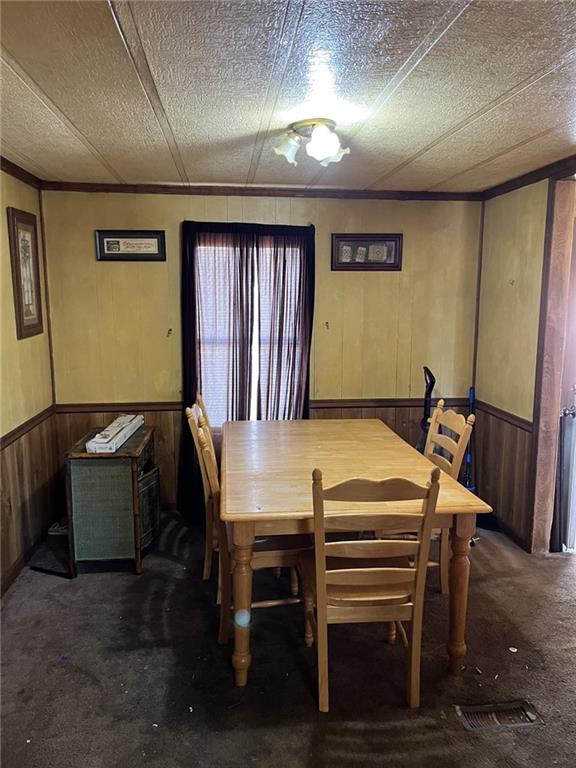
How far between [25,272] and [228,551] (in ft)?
7.15

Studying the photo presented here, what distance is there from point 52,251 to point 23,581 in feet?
7.05

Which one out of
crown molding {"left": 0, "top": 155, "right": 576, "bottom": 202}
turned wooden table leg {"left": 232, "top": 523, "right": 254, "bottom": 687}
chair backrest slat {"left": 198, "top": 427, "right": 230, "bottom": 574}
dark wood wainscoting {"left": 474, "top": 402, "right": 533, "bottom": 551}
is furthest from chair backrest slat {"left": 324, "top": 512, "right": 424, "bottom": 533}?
crown molding {"left": 0, "top": 155, "right": 576, "bottom": 202}

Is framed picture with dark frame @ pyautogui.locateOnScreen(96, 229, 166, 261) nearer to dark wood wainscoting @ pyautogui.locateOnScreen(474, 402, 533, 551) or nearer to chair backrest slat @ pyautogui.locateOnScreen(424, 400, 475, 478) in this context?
chair backrest slat @ pyautogui.locateOnScreen(424, 400, 475, 478)

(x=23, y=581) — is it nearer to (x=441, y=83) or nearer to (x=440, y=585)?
(x=440, y=585)

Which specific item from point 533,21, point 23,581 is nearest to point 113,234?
point 23,581

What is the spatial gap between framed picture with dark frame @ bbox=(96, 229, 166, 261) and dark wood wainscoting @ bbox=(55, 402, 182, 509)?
1.05m

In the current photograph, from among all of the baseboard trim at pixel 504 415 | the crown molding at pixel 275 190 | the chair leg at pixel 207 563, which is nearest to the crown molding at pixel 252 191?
the crown molding at pixel 275 190

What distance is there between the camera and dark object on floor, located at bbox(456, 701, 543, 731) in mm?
2125

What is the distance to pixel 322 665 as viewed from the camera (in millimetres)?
2178

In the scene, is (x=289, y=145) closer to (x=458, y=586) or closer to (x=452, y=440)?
(x=452, y=440)

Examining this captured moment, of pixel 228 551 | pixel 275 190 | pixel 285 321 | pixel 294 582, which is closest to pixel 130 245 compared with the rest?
pixel 275 190

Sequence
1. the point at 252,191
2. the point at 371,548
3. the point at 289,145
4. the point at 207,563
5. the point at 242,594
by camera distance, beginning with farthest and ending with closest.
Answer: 1. the point at 252,191
2. the point at 207,563
3. the point at 289,145
4. the point at 242,594
5. the point at 371,548

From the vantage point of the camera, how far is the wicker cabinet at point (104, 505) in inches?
126

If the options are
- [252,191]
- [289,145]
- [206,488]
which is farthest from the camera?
[252,191]
